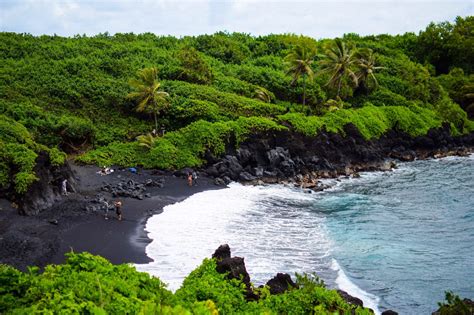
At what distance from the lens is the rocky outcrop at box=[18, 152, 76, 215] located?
2678 cm


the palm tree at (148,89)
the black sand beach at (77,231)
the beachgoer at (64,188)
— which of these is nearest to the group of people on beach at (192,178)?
the black sand beach at (77,231)

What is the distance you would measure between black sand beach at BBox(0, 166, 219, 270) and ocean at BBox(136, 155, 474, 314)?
102cm

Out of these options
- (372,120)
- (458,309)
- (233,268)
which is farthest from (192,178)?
(458,309)

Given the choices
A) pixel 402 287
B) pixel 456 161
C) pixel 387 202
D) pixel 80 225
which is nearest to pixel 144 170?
pixel 80 225

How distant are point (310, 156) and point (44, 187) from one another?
85.7 feet

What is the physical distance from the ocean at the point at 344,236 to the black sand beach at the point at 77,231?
102 cm

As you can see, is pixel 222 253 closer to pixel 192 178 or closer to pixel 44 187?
pixel 44 187

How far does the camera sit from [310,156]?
46.5 m

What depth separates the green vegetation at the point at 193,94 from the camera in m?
42.0

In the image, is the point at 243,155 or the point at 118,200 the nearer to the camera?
the point at 118,200

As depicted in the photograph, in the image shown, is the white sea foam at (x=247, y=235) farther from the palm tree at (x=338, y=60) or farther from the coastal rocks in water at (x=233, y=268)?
the palm tree at (x=338, y=60)

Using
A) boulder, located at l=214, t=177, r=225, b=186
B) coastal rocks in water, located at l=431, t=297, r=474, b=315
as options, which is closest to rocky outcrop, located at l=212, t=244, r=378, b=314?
coastal rocks in water, located at l=431, t=297, r=474, b=315

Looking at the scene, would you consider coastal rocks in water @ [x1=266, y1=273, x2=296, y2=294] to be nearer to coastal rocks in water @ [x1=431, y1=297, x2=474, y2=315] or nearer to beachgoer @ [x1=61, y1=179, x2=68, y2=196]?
coastal rocks in water @ [x1=431, y1=297, x2=474, y2=315]

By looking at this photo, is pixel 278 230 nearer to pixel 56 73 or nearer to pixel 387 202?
pixel 387 202
